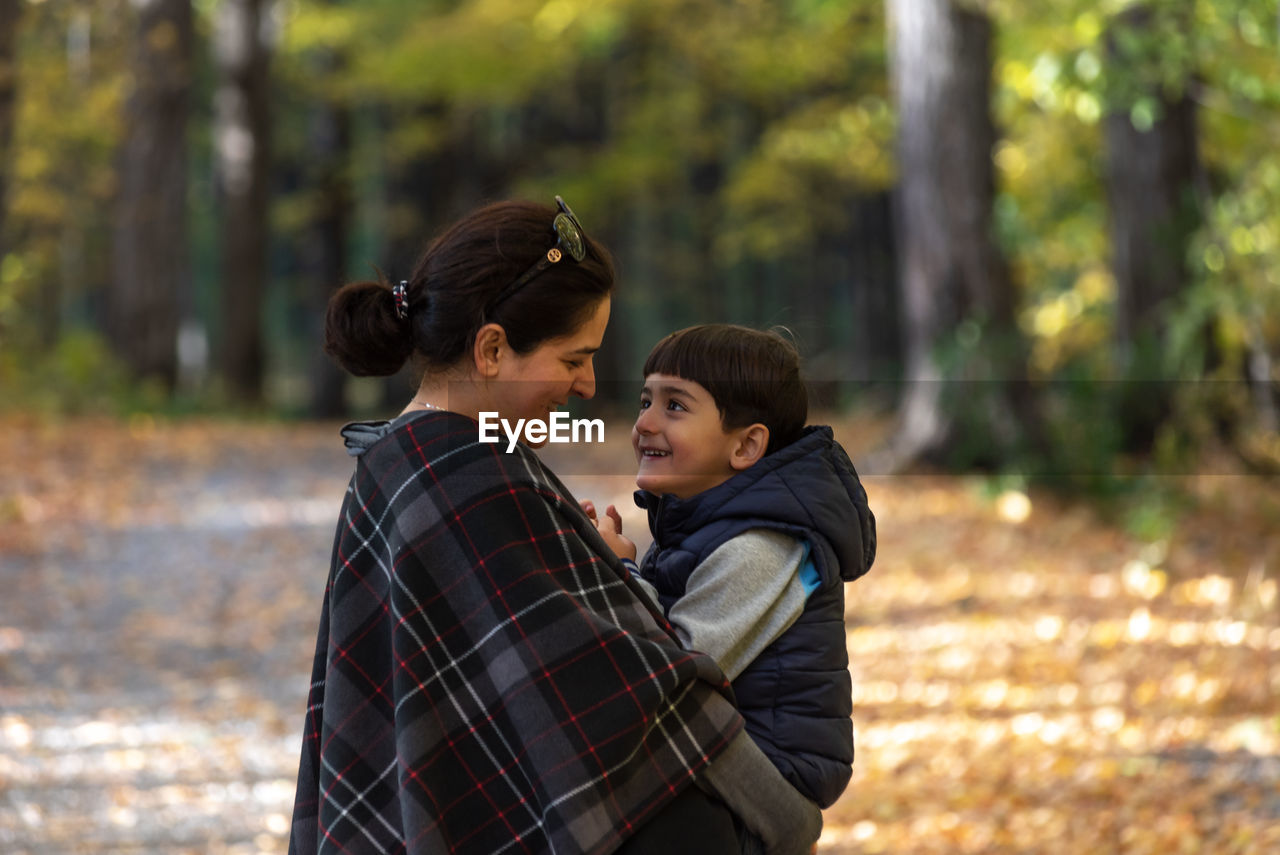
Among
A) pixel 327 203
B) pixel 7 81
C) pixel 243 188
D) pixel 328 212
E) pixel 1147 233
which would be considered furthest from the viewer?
pixel 328 212

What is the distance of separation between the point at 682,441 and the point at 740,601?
0.29 metres

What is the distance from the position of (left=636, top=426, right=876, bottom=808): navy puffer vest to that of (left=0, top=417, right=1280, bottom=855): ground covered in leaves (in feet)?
5.34

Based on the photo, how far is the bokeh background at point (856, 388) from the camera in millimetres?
6199

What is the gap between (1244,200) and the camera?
8.91 m

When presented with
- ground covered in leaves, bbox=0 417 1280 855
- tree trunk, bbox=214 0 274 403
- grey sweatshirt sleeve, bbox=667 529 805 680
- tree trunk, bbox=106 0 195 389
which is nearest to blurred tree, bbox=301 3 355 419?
tree trunk, bbox=214 0 274 403

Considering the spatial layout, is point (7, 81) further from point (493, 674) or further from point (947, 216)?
point (493, 674)

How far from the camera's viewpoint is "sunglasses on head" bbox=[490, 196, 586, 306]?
7.34ft

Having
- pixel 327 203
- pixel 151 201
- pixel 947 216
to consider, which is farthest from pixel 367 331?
pixel 327 203

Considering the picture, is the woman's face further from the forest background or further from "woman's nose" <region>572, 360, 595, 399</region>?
the forest background

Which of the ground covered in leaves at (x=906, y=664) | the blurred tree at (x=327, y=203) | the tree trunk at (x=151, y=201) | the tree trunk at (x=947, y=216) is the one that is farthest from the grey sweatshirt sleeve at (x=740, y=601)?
the blurred tree at (x=327, y=203)

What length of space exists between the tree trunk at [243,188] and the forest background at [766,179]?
45 millimetres

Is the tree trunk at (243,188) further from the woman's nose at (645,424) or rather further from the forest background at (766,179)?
the woman's nose at (645,424)

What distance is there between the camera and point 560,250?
226 centimetres

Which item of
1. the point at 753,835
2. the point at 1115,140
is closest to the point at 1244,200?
the point at 1115,140
